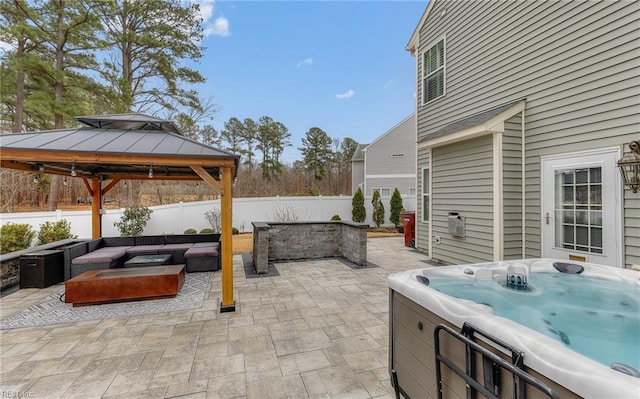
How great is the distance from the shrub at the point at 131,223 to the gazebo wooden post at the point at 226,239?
22.0 ft

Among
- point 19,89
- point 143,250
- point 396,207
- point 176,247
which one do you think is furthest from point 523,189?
point 19,89

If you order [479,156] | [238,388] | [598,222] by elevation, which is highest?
[479,156]

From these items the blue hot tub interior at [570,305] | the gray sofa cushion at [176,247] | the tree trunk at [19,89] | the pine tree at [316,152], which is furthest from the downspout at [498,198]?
the pine tree at [316,152]

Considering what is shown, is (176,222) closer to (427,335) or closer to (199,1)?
(199,1)

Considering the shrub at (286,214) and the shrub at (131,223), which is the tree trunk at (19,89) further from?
the shrub at (286,214)

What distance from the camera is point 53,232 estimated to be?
721 cm

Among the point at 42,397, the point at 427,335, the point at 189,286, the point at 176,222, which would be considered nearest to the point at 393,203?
the point at 176,222

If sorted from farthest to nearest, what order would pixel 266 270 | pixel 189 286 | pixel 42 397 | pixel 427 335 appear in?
1. pixel 266 270
2. pixel 189 286
3. pixel 42 397
4. pixel 427 335

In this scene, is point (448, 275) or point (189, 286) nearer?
point (448, 275)

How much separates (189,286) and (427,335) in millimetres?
4402

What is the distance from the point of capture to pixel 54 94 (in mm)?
10070

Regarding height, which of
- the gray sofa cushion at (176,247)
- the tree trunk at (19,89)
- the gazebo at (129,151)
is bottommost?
the gray sofa cushion at (176,247)

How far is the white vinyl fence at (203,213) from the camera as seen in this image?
7.83 m

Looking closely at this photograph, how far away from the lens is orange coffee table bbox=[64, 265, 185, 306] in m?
4.02
